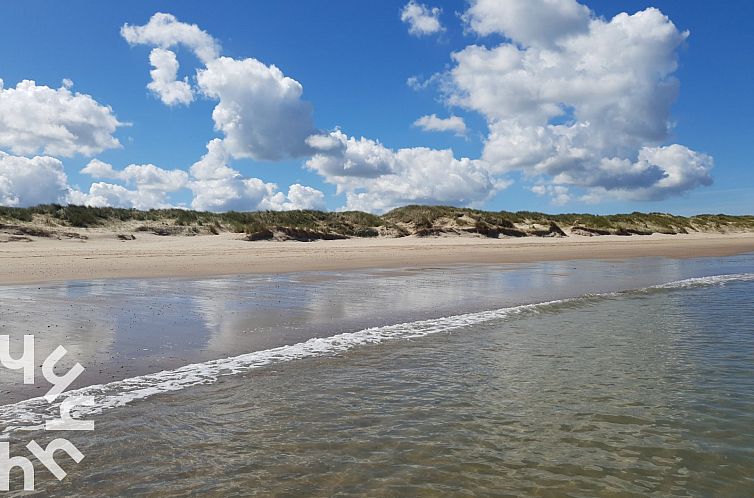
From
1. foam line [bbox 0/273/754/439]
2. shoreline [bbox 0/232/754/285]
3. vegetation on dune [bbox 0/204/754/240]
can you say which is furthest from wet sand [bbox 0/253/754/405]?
vegetation on dune [bbox 0/204/754/240]

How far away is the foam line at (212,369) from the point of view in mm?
4887

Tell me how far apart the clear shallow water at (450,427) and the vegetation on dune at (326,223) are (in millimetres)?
26697

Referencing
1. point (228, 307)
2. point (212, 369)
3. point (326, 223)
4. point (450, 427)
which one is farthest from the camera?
point (326, 223)

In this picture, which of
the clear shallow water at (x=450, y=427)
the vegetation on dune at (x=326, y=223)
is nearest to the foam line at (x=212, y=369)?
the clear shallow water at (x=450, y=427)

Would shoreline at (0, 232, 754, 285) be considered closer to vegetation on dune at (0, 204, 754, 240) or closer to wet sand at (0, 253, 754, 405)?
vegetation on dune at (0, 204, 754, 240)

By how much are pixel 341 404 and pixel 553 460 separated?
208cm

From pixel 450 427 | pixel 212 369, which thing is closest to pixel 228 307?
pixel 212 369

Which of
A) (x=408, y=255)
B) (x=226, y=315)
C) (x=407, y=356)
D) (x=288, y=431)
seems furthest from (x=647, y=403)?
(x=408, y=255)

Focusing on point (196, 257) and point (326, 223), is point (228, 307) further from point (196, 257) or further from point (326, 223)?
point (326, 223)

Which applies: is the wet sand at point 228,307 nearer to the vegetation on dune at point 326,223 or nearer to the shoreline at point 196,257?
the shoreline at point 196,257

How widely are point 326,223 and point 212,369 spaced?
117 ft

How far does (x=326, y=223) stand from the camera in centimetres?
4178

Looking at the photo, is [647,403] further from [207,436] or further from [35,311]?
[35,311]

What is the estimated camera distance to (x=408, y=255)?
87.5ft
